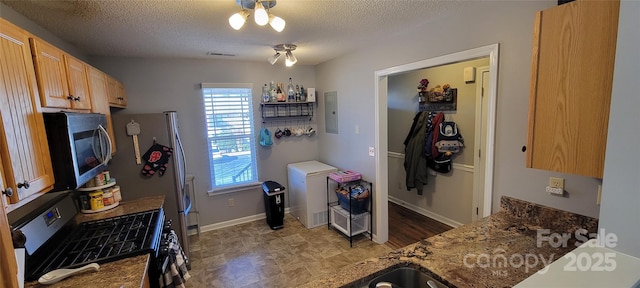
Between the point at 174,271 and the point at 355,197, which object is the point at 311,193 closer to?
the point at 355,197

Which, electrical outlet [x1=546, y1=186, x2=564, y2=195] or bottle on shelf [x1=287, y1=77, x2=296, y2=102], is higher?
bottle on shelf [x1=287, y1=77, x2=296, y2=102]

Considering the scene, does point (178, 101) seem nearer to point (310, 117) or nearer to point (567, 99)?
point (310, 117)

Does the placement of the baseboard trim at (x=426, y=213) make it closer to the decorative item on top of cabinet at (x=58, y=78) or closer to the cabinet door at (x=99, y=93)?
the cabinet door at (x=99, y=93)

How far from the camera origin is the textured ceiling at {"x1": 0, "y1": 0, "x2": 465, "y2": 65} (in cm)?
170

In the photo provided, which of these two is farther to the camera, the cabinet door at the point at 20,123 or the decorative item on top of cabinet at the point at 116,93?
the decorative item on top of cabinet at the point at 116,93

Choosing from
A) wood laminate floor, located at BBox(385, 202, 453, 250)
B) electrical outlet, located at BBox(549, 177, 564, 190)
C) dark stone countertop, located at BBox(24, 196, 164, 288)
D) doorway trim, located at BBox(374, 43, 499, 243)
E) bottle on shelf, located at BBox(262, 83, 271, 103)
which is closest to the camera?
dark stone countertop, located at BBox(24, 196, 164, 288)

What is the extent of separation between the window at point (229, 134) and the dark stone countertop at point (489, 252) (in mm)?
2901

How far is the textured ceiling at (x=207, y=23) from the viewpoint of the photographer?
5.56ft

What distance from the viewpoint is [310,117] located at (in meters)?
4.13

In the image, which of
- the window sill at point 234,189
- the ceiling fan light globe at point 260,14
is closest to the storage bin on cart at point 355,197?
the window sill at point 234,189

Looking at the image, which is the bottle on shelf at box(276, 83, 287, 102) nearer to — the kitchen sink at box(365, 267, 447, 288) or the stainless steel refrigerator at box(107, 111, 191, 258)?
the stainless steel refrigerator at box(107, 111, 191, 258)

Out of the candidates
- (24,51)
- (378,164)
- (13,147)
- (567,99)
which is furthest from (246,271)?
(567,99)

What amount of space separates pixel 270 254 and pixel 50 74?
242 cm

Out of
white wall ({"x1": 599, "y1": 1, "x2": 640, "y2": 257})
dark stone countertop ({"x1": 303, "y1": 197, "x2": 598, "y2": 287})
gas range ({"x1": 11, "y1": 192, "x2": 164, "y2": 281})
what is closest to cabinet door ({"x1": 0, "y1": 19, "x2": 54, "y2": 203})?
gas range ({"x1": 11, "y1": 192, "x2": 164, "y2": 281})
